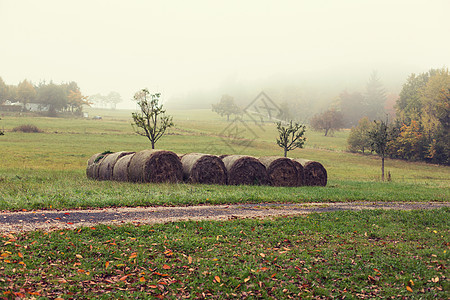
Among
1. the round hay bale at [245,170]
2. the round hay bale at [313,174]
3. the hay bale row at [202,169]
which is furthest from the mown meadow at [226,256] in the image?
the round hay bale at [313,174]

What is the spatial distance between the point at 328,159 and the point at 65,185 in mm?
47040

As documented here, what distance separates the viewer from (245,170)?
2725 centimetres

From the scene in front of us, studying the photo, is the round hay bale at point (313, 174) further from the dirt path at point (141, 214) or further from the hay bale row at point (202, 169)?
the dirt path at point (141, 214)

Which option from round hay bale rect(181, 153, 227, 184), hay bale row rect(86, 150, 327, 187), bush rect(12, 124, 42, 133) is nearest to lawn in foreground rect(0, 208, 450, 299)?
hay bale row rect(86, 150, 327, 187)

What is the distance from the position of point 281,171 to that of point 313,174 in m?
3.15

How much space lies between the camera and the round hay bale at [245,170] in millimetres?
26906

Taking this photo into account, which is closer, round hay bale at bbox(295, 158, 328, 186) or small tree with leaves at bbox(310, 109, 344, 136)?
round hay bale at bbox(295, 158, 328, 186)

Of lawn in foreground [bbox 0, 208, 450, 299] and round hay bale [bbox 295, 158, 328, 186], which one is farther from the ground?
round hay bale [bbox 295, 158, 328, 186]

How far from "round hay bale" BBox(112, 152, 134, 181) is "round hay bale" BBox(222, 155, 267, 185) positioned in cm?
684

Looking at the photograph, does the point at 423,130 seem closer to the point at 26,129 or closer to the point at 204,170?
the point at 204,170

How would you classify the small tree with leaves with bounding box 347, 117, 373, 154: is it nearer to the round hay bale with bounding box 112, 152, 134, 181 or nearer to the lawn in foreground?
the round hay bale with bounding box 112, 152, 134, 181

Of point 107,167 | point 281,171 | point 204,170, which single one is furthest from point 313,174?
point 107,167

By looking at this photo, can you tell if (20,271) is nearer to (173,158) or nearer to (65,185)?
(65,185)

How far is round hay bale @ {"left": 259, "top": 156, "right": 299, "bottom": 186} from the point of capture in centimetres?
2827
